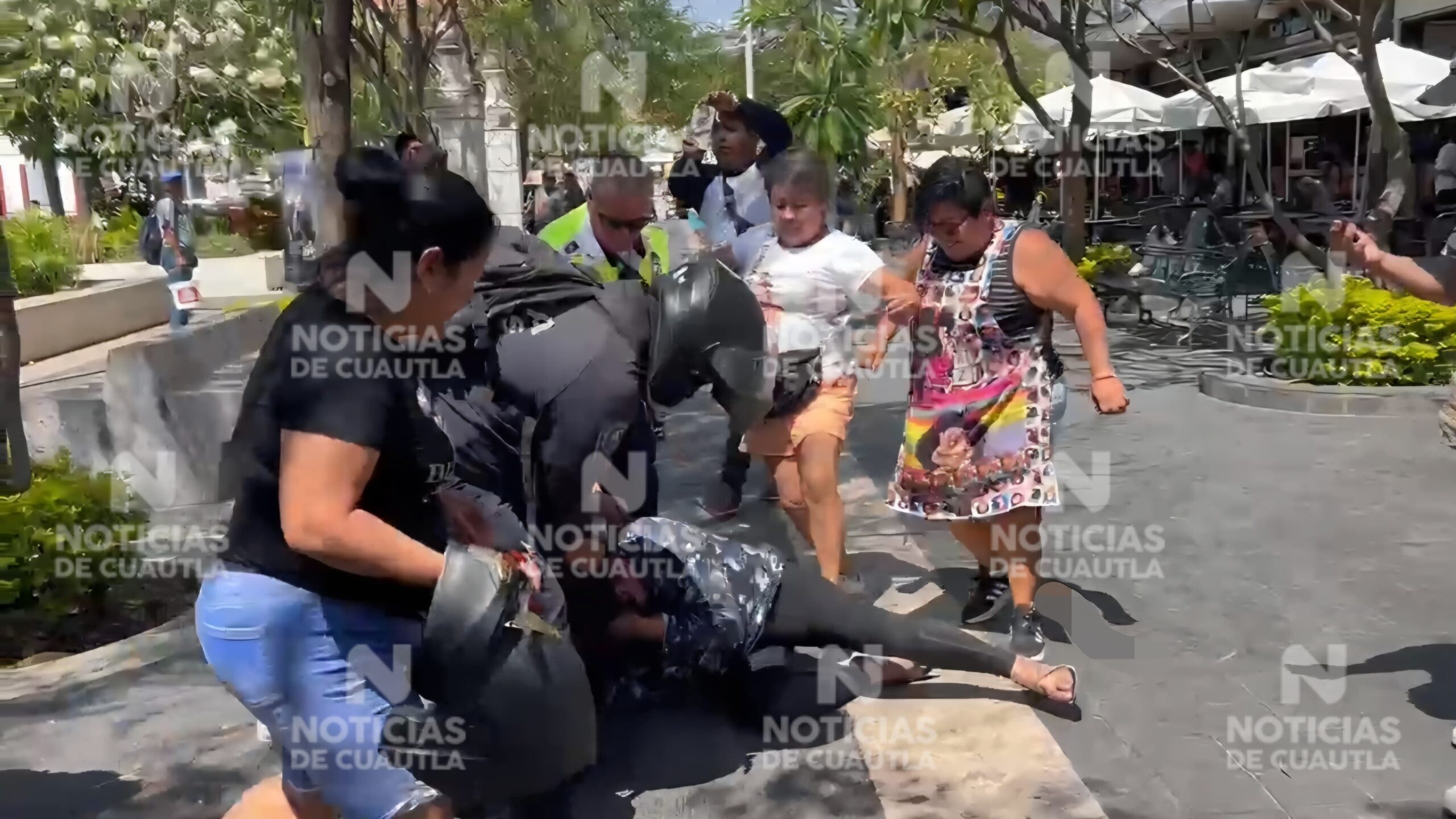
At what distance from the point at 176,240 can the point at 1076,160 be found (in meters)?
9.39

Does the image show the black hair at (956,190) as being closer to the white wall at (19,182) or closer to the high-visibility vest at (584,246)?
the high-visibility vest at (584,246)

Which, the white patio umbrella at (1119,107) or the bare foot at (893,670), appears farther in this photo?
the white patio umbrella at (1119,107)

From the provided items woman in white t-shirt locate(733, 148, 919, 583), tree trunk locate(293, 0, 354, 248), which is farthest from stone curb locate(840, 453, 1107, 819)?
tree trunk locate(293, 0, 354, 248)

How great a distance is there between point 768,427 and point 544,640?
7.49 ft

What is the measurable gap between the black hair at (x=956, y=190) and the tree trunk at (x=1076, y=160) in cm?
866

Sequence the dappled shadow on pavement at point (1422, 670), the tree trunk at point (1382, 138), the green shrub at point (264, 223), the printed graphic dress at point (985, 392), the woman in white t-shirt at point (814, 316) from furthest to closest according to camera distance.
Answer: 1. the green shrub at point (264, 223)
2. the tree trunk at point (1382, 138)
3. the woman in white t-shirt at point (814, 316)
4. the printed graphic dress at point (985, 392)
5. the dappled shadow on pavement at point (1422, 670)

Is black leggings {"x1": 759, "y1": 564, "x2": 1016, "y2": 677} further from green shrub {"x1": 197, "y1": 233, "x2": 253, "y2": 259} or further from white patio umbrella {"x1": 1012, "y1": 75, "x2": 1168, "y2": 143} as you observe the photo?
green shrub {"x1": 197, "y1": 233, "x2": 253, "y2": 259}

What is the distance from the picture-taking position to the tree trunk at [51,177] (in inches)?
884

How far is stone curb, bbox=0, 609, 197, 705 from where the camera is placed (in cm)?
437

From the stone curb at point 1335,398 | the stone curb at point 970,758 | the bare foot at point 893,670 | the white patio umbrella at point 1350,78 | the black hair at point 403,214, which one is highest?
the white patio umbrella at point 1350,78

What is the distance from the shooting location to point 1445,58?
1445 centimetres

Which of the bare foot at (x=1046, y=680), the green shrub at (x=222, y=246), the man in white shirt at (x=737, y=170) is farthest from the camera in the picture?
the green shrub at (x=222, y=246)

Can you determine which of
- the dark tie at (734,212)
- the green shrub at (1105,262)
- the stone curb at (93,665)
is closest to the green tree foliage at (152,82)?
the green shrub at (1105,262)

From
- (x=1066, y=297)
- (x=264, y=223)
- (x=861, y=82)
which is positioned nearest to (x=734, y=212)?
(x=1066, y=297)
